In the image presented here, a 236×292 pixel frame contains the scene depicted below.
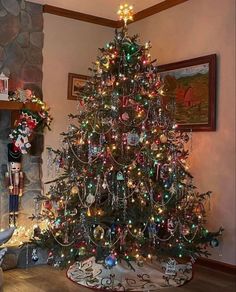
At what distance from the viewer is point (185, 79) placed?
448 centimetres

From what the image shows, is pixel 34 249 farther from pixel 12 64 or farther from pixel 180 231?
pixel 12 64

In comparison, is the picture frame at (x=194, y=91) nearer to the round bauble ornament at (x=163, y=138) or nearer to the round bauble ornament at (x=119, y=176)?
the round bauble ornament at (x=163, y=138)

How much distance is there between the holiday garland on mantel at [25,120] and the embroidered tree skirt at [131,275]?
1.33 metres

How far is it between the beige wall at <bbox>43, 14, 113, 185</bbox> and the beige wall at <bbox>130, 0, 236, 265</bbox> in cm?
117

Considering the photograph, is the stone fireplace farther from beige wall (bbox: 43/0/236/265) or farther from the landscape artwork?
the landscape artwork

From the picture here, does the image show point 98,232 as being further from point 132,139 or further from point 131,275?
point 132,139

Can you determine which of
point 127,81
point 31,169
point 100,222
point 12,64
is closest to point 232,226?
point 100,222

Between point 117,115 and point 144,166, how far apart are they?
486 millimetres

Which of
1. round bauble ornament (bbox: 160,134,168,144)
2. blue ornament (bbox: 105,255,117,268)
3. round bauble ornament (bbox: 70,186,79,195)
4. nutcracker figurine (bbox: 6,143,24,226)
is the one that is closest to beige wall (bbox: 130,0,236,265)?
round bauble ornament (bbox: 160,134,168,144)

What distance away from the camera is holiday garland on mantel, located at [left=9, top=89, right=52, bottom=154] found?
170 inches

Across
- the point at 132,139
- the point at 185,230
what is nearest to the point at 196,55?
the point at 132,139

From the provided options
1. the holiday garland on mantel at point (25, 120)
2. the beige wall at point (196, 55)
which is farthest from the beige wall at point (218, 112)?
the holiday garland on mantel at point (25, 120)

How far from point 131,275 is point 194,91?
76.8 inches

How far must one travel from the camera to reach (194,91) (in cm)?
438
